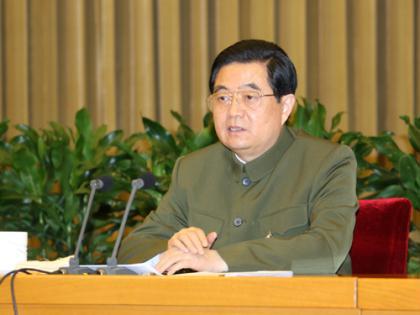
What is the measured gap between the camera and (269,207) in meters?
2.81

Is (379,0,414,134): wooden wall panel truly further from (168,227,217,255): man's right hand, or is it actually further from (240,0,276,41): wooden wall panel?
(168,227,217,255): man's right hand

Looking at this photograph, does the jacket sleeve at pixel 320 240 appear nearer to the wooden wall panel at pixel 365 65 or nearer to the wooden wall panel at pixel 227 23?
the wooden wall panel at pixel 365 65

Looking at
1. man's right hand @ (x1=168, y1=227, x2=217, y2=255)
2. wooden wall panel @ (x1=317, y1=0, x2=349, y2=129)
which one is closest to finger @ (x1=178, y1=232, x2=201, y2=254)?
man's right hand @ (x1=168, y1=227, x2=217, y2=255)

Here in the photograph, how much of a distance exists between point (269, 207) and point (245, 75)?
0.41 m

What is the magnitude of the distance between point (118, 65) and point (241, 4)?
0.78 metres

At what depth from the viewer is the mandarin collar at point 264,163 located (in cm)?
289

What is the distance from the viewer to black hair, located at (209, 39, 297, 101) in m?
2.85

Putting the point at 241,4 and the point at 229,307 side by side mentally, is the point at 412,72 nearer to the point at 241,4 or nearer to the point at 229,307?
the point at 241,4

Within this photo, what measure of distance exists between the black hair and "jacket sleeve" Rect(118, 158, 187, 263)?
0.46m

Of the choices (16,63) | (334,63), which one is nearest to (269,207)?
(334,63)

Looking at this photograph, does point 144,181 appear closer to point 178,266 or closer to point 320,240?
point 178,266

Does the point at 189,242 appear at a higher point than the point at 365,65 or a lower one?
lower

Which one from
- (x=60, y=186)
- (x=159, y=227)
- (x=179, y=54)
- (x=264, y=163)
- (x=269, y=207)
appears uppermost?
(x=179, y=54)

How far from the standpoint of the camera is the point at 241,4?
5.25 metres
